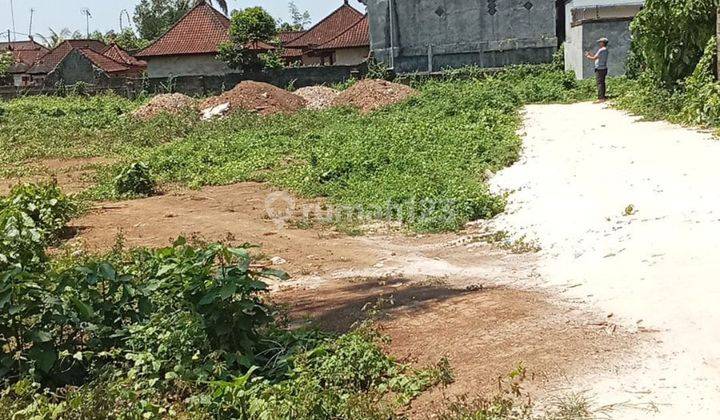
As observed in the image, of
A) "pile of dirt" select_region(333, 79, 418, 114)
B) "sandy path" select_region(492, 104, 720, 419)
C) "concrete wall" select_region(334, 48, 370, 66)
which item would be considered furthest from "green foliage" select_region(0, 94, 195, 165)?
"concrete wall" select_region(334, 48, 370, 66)

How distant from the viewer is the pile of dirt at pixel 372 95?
2190 centimetres

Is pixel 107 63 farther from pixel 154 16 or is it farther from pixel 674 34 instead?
Answer: pixel 674 34

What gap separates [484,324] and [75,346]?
268 cm

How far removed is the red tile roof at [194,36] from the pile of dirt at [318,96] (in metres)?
10.6

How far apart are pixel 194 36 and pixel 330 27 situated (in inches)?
321

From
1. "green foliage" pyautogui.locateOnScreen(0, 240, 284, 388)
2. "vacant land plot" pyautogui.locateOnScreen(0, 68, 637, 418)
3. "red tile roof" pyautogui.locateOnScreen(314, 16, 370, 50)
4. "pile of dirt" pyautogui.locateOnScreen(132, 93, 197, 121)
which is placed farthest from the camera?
"red tile roof" pyautogui.locateOnScreen(314, 16, 370, 50)

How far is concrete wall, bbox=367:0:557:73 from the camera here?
27406mm

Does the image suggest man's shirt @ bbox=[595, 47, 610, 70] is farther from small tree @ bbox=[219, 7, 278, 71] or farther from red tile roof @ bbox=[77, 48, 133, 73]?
red tile roof @ bbox=[77, 48, 133, 73]

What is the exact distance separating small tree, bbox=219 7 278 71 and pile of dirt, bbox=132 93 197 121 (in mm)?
7167

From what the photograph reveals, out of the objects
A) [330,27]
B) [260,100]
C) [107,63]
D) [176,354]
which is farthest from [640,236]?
[107,63]

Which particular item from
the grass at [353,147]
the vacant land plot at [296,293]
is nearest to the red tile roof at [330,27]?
the grass at [353,147]

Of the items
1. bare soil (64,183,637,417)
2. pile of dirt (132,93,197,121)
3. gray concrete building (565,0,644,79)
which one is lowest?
bare soil (64,183,637,417)

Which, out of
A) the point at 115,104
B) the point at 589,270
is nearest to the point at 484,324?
the point at 589,270

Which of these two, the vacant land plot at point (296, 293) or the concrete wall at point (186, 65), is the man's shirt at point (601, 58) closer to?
the vacant land plot at point (296, 293)
